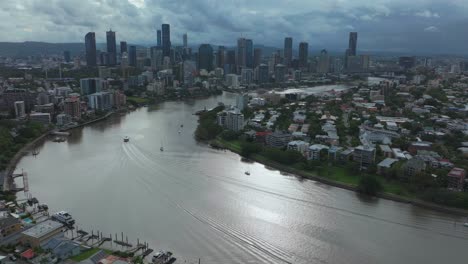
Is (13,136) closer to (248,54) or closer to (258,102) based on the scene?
(258,102)

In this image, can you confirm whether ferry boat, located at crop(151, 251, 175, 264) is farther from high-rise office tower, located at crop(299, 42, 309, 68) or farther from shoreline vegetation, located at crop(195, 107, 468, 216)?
high-rise office tower, located at crop(299, 42, 309, 68)

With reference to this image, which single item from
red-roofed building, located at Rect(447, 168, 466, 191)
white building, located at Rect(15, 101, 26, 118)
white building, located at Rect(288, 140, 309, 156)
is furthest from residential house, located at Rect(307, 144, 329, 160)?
white building, located at Rect(15, 101, 26, 118)

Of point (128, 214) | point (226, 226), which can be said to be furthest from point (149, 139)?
point (226, 226)

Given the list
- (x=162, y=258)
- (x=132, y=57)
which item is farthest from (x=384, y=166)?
(x=132, y=57)

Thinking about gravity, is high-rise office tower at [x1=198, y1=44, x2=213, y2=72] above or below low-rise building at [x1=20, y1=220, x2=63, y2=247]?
above

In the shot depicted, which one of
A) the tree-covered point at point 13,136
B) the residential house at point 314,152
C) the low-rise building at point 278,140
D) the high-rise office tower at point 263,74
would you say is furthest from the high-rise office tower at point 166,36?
the residential house at point 314,152
